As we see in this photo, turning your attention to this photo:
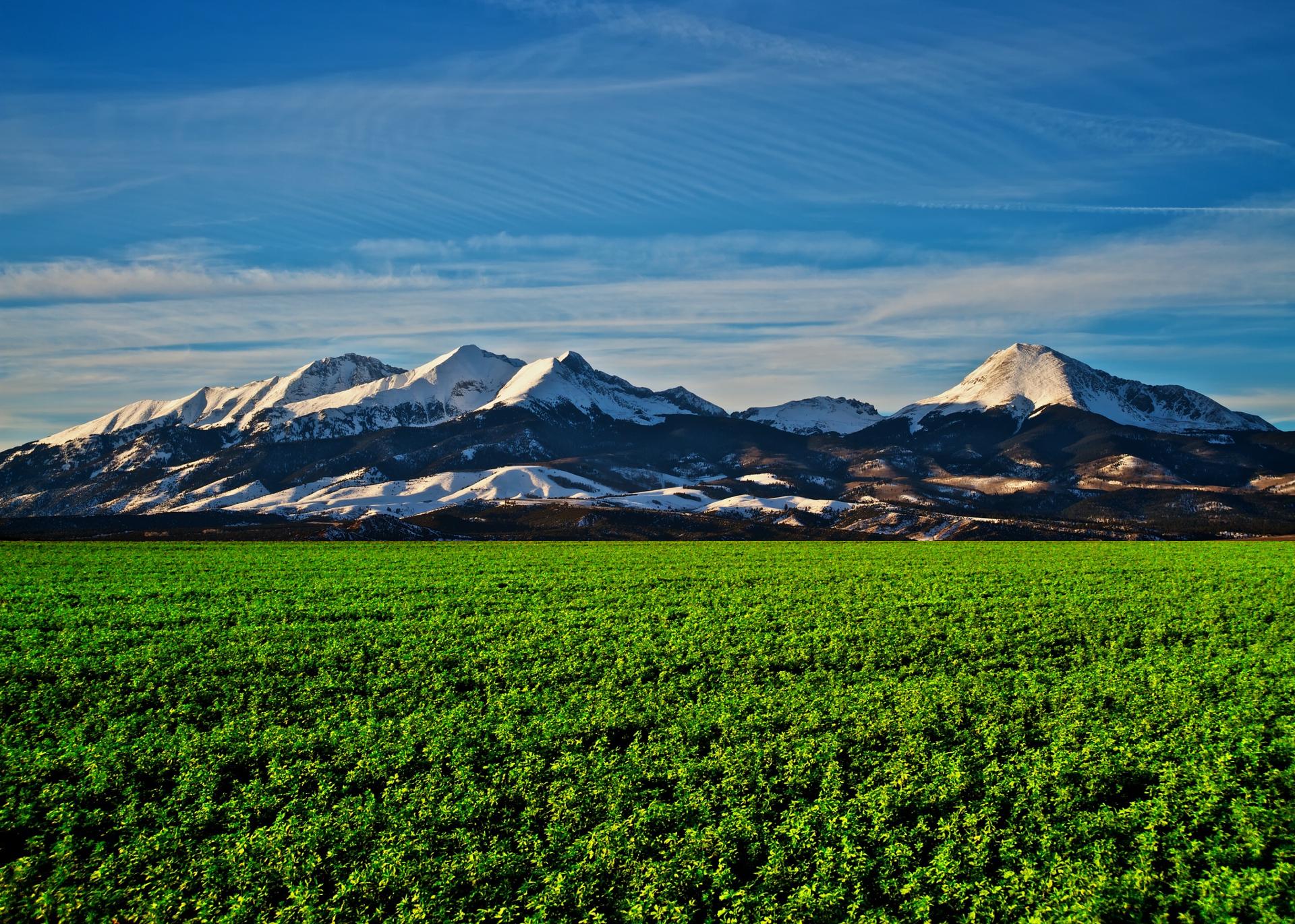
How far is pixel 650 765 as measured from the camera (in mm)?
16641

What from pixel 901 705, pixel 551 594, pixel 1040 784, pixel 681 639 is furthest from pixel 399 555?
pixel 1040 784

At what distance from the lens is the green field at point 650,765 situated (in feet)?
41.0

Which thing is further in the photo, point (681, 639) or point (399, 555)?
point (399, 555)

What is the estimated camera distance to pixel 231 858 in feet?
43.4

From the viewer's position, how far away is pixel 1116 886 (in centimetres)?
1235

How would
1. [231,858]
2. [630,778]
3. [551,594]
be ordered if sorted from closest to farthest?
[231,858], [630,778], [551,594]

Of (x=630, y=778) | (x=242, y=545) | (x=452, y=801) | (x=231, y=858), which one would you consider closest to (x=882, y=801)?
(x=630, y=778)

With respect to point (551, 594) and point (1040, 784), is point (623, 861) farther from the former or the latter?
point (551, 594)

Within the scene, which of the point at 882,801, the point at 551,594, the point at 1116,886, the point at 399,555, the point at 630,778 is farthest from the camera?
the point at 399,555

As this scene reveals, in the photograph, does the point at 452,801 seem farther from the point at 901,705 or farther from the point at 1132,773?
the point at 1132,773

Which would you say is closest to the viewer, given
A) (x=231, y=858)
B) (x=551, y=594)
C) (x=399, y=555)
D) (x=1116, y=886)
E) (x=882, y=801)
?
(x=1116, y=886)

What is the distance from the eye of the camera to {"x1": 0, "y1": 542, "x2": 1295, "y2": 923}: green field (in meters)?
12.5

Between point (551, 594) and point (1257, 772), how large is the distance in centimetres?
2822

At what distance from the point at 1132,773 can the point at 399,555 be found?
176 feet
